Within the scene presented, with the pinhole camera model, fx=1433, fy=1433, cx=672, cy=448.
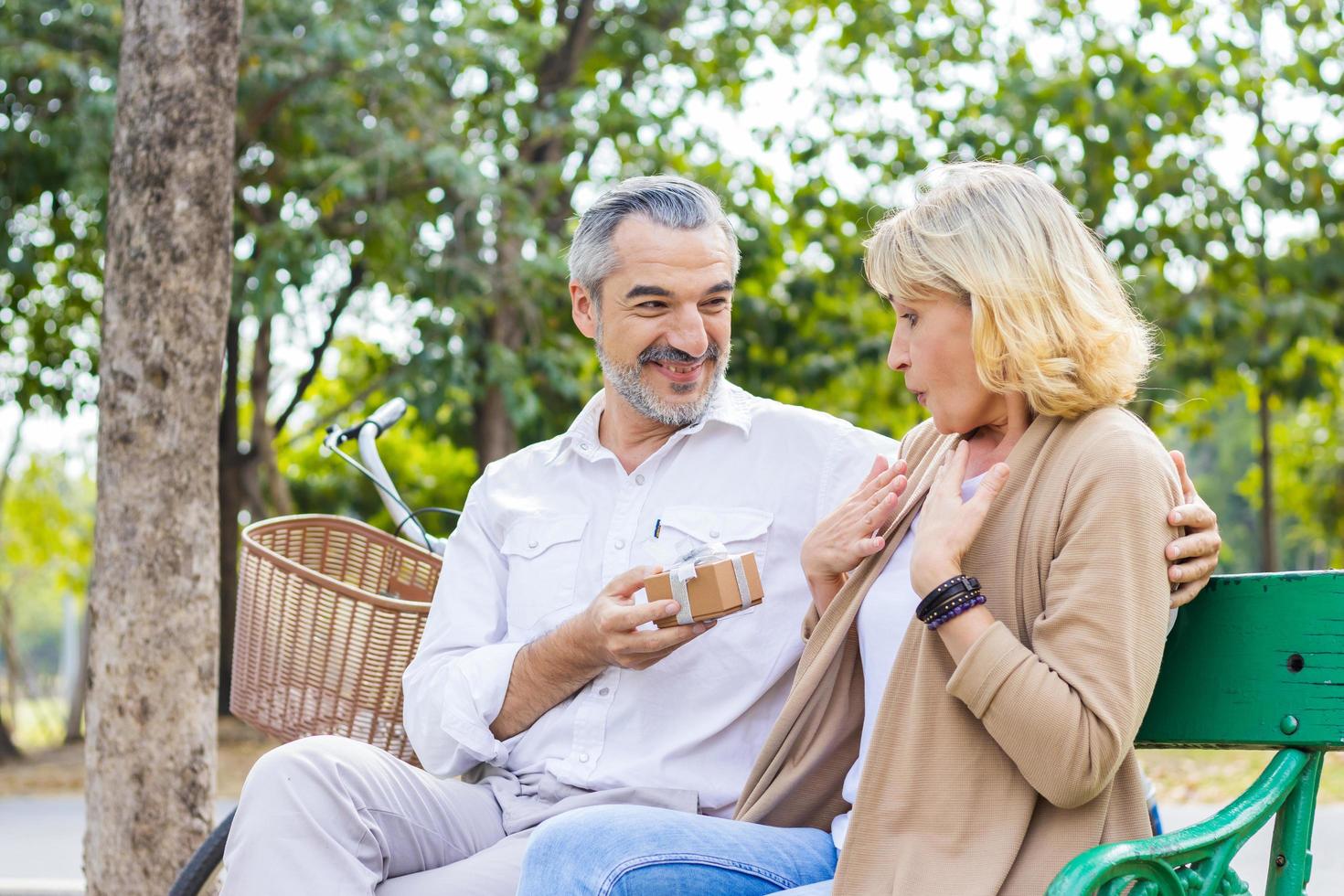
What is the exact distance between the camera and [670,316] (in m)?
3.00

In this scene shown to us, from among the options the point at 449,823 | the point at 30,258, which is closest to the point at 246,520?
the point at 30,258

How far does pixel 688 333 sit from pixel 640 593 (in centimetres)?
67

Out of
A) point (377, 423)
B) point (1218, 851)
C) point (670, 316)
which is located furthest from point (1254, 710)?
point (377, 423)

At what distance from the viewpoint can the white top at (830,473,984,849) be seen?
2.32m

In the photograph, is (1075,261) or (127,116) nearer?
(1075,261)

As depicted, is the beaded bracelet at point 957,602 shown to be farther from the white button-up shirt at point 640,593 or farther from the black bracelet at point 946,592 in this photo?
the white button-up shirt at point 640,593

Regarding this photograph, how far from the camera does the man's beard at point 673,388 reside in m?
2.99

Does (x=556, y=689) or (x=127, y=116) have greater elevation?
(x=127, y=116)

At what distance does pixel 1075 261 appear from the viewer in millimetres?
2186

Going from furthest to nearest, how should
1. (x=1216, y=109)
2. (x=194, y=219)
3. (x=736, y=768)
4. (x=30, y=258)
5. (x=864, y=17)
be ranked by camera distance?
(x=864, y=17) < (x=1216, y=109) < (x=30, y=258) < (x=194, y=219) < (x=736, y=768)

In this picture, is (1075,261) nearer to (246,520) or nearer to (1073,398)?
(1073,398)

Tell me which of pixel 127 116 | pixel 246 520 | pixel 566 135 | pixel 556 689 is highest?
pixel 566 135

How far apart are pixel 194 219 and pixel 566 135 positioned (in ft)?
23.8

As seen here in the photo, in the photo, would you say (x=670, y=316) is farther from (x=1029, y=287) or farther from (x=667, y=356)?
(x=1029, y=287)
